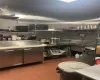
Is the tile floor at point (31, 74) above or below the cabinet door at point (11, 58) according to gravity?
below

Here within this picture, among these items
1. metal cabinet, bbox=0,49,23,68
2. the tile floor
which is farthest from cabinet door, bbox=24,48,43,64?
the tile floor

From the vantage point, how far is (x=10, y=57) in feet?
13.3

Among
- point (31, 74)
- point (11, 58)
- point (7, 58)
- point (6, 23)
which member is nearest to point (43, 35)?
point (6, 23)

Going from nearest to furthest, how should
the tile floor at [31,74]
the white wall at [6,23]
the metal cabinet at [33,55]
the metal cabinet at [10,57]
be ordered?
the tile floor at [31,74], the metal cabinet at [10,57], the metal cabinet at [33,55], the white wall at [6,23]

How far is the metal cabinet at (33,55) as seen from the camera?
4.40 meters

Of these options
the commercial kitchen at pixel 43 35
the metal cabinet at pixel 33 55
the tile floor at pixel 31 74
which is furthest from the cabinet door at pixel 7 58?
the metal cabinet at pixel 33 55

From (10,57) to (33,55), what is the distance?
816 mm

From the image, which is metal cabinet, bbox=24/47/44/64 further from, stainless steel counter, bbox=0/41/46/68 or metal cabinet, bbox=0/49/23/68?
metal cabinet, bbox=0/49/23/68

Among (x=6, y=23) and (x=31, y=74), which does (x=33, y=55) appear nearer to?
(x=31, y=74)

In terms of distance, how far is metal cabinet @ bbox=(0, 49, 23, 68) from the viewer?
3925 mm

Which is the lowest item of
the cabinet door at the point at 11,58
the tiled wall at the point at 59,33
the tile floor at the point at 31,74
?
the tile floor at the point at 31,74

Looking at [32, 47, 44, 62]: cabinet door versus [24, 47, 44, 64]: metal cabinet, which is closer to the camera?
[24, 47, 44, 64]: metal cabinet

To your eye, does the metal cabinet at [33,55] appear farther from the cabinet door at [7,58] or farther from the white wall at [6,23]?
the white wall at [6,23]

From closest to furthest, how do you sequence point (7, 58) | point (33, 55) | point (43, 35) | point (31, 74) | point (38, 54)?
point (31, 74), point (7, 58), point (33, 55), point (38, 54), point (43, 35)
